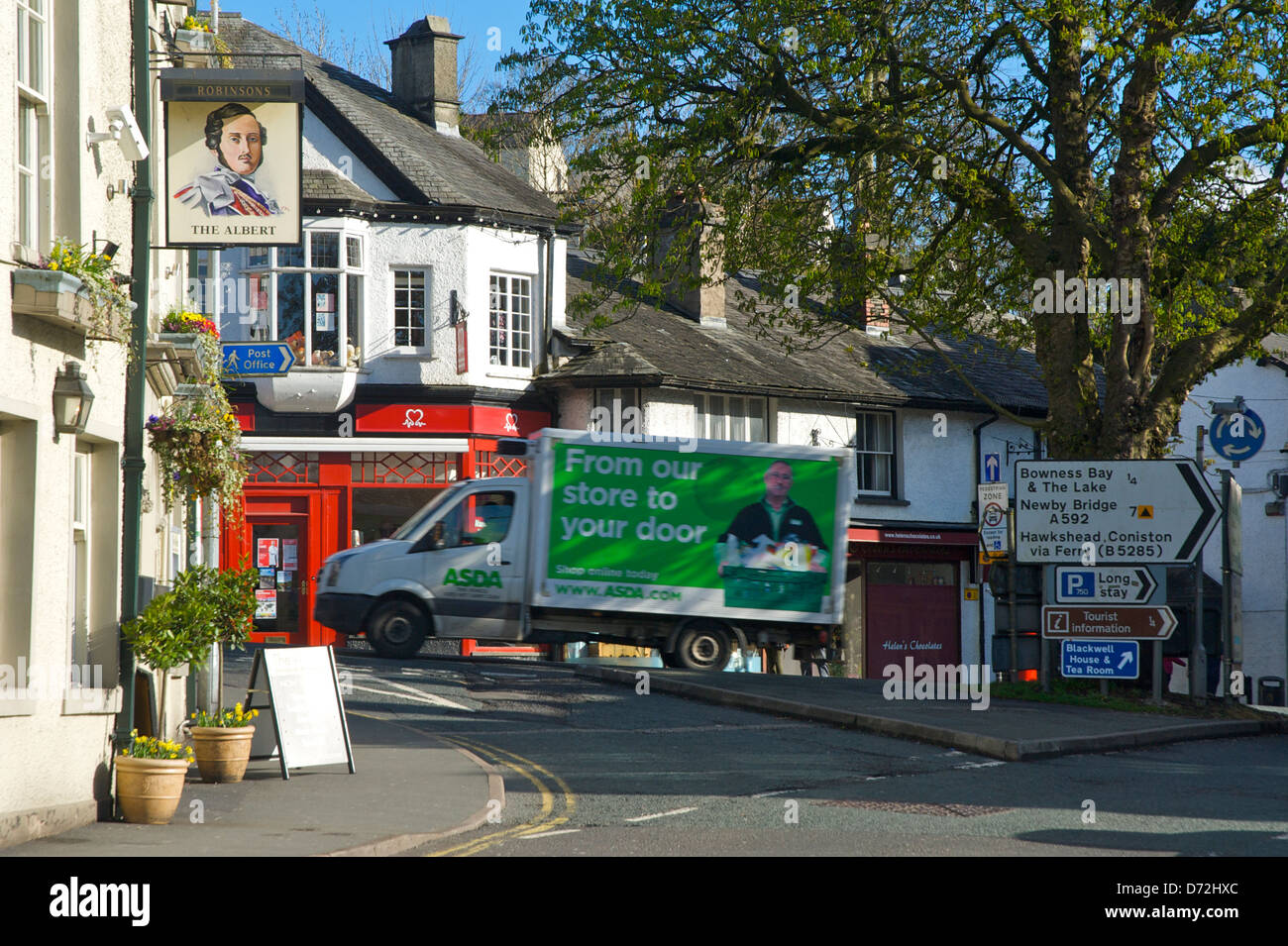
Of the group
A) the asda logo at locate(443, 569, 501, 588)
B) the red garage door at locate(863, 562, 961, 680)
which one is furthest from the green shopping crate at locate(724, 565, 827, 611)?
the red garage door at locate(863, 562, 961, 680)

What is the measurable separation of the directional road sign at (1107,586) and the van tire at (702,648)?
5283 millimetres

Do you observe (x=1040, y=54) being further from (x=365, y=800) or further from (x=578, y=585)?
(x=365, y=800)

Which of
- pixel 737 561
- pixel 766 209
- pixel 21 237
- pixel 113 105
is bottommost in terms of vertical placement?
pixel 737 561

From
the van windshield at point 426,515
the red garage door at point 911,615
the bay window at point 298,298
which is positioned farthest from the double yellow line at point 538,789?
the red garage door at point 911,615

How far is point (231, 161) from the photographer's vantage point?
11.2 m

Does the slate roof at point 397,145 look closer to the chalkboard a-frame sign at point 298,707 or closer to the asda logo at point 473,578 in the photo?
the asda logo at point 473,578

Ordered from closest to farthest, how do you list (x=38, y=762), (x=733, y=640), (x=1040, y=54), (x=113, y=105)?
(x=38, y=762), (x=113, y=105), (x=1040, y=54), (x=733, y=640)

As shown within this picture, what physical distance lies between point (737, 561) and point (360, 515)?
9.18 metres

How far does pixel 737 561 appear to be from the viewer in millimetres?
20375

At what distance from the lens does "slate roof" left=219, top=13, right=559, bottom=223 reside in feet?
89.4

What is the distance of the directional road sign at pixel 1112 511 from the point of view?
16672mm

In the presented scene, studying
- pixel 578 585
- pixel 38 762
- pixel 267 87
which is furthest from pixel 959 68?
pixel 38 762

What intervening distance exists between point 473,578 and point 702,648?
3.38m

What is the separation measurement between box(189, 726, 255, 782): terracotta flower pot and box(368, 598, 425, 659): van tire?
29.0 ft
